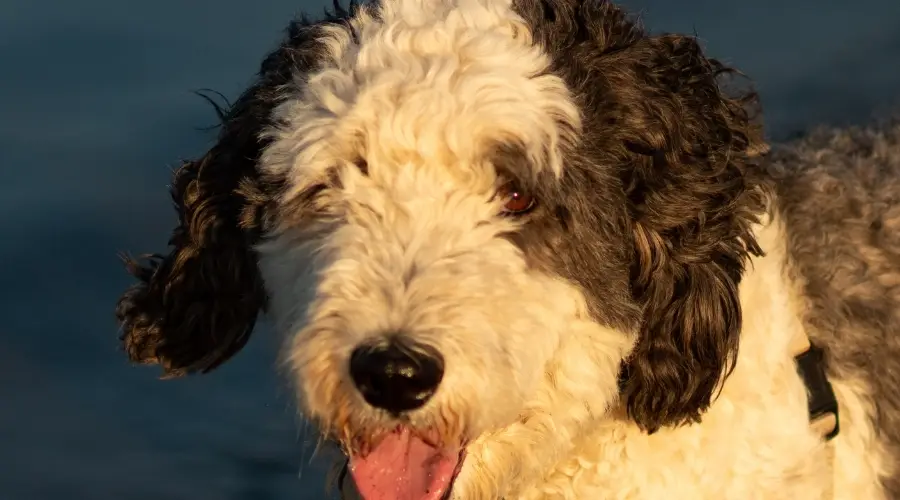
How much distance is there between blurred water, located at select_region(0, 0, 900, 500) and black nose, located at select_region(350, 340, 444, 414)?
1234mm

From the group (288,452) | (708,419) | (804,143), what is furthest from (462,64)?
(288,452)

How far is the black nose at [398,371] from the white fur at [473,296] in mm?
33

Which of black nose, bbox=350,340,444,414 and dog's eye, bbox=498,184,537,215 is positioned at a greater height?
dog's eye, bbox=498,184,537,215

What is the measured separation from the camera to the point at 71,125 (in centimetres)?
812

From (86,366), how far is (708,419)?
342 centimetres

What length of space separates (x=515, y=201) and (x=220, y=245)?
2.94 feet

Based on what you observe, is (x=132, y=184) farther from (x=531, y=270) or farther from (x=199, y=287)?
(x=531, y=270)

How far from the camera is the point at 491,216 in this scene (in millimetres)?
3986

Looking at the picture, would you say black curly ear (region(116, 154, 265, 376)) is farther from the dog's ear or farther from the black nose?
the dog's ear

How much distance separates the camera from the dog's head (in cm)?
370

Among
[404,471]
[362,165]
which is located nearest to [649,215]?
[362,165]

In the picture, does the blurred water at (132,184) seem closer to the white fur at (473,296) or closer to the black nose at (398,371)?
the white fur at (473,296)

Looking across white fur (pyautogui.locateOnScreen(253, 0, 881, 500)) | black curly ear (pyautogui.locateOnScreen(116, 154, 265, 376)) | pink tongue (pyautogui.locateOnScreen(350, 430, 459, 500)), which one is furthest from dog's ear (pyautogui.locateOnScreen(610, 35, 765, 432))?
black curly ear (pyautogui.locateOnScreen(116, 154, 265, 376))

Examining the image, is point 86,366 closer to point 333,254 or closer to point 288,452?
point 288,452
